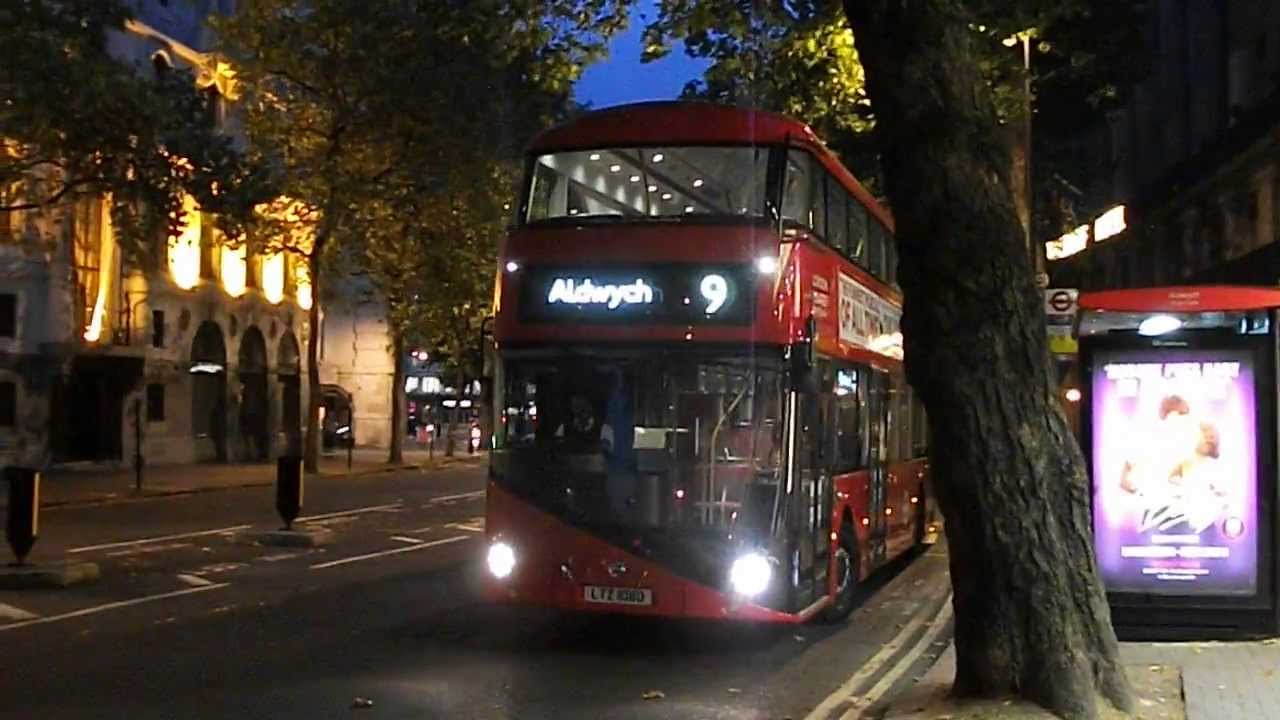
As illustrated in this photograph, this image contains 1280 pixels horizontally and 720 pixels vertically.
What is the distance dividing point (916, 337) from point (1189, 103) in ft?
107

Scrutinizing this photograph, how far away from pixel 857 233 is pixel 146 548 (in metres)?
11.2

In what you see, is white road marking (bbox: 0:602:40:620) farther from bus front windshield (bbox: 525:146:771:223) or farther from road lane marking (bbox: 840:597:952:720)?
road lane marking (bbox: 840:597:952:720)

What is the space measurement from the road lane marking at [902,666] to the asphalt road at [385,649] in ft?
0.12

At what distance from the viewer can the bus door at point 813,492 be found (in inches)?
481

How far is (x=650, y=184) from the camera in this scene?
1241cm

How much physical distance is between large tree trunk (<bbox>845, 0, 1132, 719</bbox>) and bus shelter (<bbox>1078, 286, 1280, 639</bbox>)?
3.07 meters

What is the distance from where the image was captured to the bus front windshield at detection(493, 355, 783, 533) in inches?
469

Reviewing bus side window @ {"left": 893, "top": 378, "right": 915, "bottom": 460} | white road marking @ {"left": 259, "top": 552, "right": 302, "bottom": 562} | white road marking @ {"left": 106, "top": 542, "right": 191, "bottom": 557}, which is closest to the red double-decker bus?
bus side window @ {"left": 893, "top": 378, "right": 915, "bottom": 460}

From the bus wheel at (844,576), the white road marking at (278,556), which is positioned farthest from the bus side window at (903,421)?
the white road marking at (278,556)

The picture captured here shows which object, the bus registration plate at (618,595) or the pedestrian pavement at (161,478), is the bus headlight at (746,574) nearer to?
the bus registration plate at (618,595)

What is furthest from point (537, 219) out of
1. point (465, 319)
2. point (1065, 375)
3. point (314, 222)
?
point (465, 319)

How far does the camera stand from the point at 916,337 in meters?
9.19

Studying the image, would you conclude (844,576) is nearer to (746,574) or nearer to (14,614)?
(746,574)

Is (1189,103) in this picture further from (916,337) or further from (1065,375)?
(916,337)
